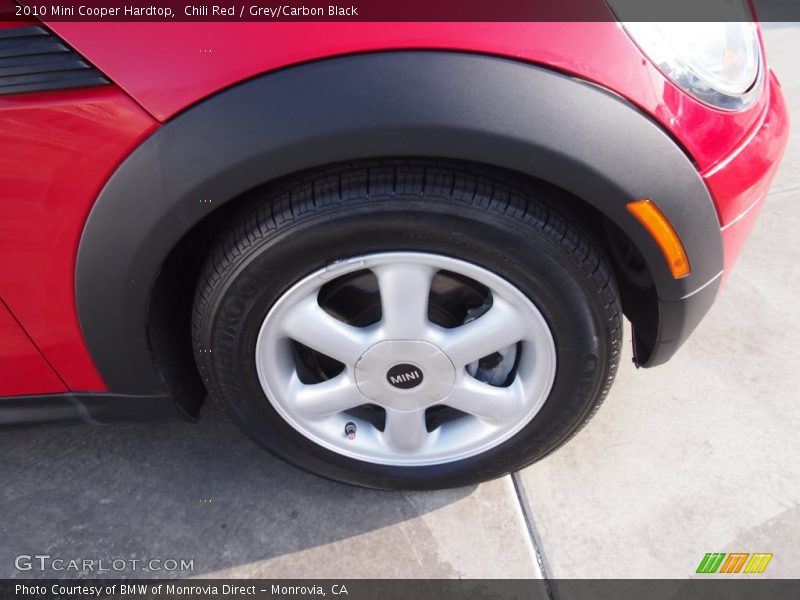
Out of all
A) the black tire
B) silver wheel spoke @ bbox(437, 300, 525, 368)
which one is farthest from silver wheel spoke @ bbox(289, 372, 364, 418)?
silver wheel spoke @ bbox(437, 300, 525, 368)

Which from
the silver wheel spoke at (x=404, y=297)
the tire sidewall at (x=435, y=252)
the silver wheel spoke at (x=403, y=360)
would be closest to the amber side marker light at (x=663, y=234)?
the tire sidewall at (x=435, y=252)

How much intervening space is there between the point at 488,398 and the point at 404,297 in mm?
336

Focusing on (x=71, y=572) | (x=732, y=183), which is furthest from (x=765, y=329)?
(x=71, y=572)

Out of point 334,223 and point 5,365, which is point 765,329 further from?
point 5,365

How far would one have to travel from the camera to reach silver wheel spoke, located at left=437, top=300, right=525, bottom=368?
4.49 feet

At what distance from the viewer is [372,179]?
1.23 meters

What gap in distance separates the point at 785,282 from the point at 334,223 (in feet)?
5.73

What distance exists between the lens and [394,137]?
1141 mm

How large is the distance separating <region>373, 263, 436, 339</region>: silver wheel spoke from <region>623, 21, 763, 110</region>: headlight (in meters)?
0.56

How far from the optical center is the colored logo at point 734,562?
1.53 meters

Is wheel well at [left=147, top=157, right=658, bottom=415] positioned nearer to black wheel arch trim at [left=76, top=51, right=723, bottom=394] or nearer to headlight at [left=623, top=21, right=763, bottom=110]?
black wheel arch trim at [left=76, top=51, right=723, bottom=394]

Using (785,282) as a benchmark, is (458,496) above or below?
below

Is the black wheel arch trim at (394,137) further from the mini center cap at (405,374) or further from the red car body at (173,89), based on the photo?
the mini center cap at (405,374)

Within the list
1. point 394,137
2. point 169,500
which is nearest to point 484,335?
point 394,137
